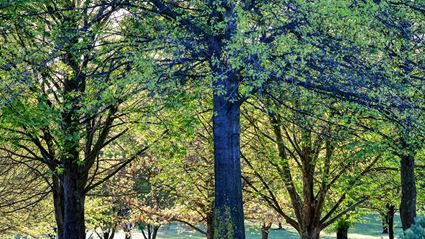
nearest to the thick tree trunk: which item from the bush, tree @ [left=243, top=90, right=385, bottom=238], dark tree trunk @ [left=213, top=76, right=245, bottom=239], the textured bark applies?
tree @ [left=243, top=90, right=385, bottom=238]

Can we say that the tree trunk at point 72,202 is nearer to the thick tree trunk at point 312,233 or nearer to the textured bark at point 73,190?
the textured bark at point 73,190

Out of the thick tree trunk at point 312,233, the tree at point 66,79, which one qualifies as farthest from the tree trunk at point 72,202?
the thick tree trunk at point 312,233

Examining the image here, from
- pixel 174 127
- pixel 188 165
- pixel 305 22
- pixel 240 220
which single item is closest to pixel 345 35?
pixel 305 22

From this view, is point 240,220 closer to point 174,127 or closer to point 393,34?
point 174,127

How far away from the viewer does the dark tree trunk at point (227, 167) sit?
10.9m

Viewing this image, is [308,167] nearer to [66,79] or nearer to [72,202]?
[72,202]

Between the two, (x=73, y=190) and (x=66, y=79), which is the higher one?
(x=66, y=79)

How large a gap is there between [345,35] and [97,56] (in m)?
6.02

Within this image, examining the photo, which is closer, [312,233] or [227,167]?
[227,167]

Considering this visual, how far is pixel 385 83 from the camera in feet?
34.0

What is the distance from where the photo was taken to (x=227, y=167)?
Result: 11055mm

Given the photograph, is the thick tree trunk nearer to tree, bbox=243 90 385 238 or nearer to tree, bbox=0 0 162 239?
tree, bbox=243 90 385 238

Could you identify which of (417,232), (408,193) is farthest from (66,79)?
(417,232)

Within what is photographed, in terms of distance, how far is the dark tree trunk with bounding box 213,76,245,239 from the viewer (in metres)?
10.9
